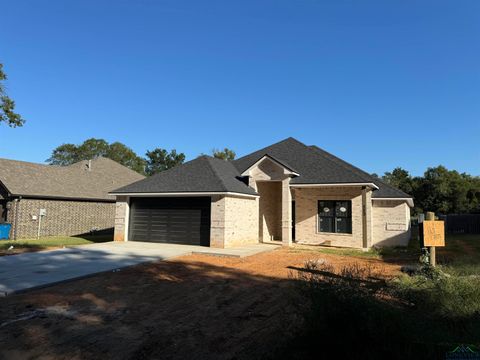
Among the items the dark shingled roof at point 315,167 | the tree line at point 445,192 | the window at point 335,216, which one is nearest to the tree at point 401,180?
the tree line at point 445,192

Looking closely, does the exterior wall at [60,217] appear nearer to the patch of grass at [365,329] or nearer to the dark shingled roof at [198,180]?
the dark shingled roof at [198,180]

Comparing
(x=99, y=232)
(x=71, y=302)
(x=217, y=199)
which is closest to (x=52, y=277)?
(x=71, y=302)

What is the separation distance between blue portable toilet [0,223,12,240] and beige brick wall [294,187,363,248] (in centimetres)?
1889

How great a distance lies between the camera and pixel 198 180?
19.0 metres

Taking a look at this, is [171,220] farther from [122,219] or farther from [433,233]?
[433,233]

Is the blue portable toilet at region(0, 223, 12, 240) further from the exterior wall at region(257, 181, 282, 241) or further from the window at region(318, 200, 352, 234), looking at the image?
Answer: the window at region(318, 200, 352, 234)

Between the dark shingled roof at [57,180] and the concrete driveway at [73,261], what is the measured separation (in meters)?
9.72

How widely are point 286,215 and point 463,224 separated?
22108 millimetres


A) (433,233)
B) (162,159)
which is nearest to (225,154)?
(162,159)

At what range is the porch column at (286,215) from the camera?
18.7 m

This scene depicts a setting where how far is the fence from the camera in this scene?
31016 millimetres

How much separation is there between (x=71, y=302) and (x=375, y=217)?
58.5 feet

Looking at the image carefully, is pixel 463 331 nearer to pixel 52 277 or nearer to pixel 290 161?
pixel 52 277

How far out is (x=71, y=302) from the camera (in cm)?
780
